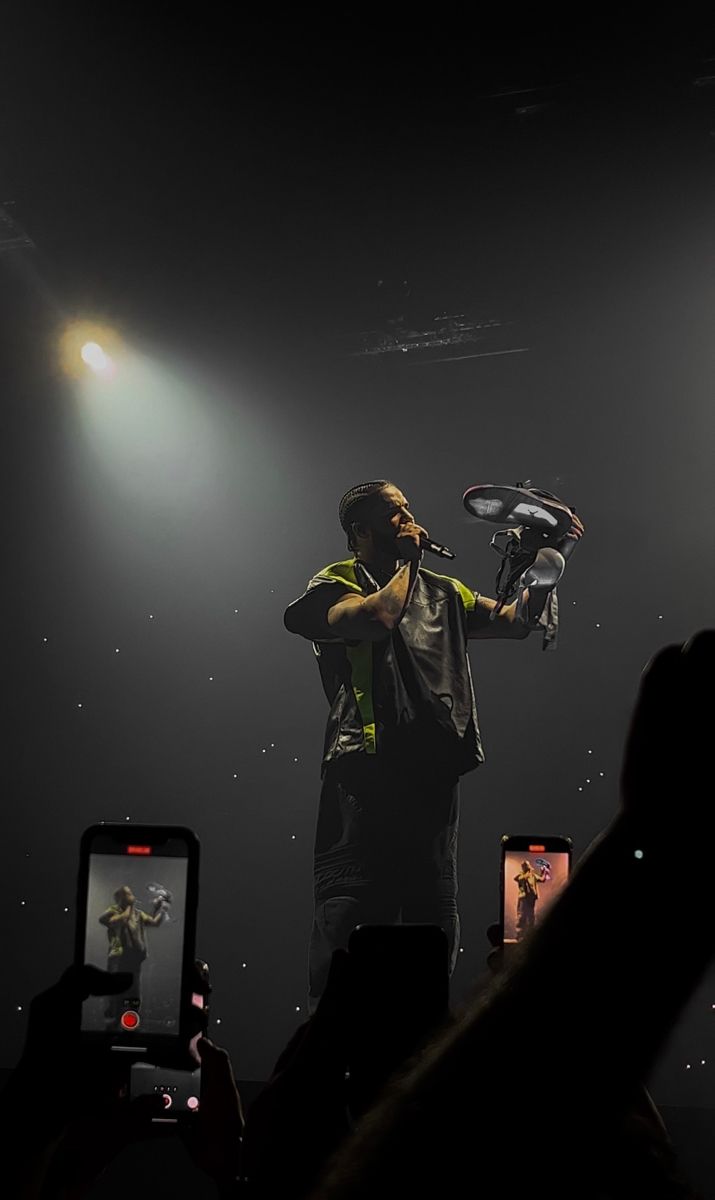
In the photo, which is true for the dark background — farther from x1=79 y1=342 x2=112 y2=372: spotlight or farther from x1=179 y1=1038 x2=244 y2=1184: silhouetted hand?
x1=179 y1=1038 x2=244 y2=1184: silhouetted hand

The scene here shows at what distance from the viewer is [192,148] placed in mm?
3371

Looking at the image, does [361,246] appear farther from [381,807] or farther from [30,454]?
[381,807]

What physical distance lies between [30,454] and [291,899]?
78.2 inches

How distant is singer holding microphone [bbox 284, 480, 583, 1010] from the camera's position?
3.25 metres

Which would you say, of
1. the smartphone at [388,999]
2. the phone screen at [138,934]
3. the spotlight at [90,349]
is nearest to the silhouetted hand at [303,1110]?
the smartphone at [388,999]

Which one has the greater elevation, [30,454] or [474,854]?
[30,454]

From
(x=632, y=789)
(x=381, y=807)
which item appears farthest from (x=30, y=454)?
(x=632, y=789)

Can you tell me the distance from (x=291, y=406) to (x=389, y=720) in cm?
124

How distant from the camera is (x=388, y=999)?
2.21 feet

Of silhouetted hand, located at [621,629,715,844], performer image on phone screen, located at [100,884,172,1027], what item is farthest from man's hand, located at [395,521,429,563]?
silhouetted hand, located at [621,629,715,844]

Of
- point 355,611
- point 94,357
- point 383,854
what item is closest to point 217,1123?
point 383,854

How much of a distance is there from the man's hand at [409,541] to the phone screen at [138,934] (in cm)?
222

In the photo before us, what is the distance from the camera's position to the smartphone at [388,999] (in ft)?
2.04

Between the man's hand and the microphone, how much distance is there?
0.6 inches
